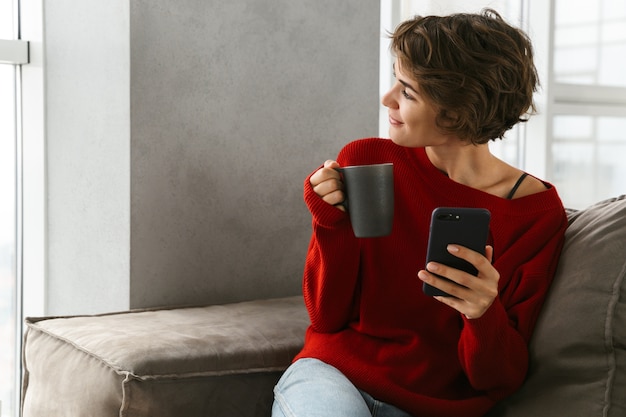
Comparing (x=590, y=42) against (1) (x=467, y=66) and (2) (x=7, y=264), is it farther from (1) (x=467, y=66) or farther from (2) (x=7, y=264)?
(2) (x=7, y=264)

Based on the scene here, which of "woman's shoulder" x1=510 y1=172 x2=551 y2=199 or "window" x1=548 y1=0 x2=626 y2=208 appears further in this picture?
"window" x1=548 y1=0 x2=626 y2=208

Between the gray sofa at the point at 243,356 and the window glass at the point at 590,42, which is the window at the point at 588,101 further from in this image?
the gray sofa at the point at 243,356

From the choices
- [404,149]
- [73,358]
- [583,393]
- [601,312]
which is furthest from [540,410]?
[73,358]

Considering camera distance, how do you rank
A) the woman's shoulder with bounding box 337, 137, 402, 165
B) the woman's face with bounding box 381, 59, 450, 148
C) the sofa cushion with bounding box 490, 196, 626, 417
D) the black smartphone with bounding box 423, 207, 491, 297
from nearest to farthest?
the black smartphone with bounding box 423, 207, 491, 297
the sofa cushion with bounding box 490, 196, 626, 417
the woman's face with bounding box 381, 59, 450, 148
the woman's shoulder with bounding box 337, 137, 402, 165

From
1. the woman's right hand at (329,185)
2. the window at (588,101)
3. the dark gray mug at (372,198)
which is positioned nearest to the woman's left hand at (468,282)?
the dark gray mug at (372,198)

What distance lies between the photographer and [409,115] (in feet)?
4.72

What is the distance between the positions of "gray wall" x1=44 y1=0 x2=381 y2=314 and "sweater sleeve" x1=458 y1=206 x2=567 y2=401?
790 mm

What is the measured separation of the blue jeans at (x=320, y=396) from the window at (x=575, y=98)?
1.73 meters

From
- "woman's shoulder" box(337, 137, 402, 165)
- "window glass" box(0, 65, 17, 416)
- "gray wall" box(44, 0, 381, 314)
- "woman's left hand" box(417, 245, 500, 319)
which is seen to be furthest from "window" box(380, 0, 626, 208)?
"woman's left hand" box(417, 245, 500, 319)

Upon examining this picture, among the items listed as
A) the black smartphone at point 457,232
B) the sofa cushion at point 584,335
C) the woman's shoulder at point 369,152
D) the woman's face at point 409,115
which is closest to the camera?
the black smartphone at point 457,232

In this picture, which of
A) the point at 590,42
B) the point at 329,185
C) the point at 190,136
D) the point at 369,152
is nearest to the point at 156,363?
the point at 329,185

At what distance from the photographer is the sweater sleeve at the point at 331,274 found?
148 centimetres

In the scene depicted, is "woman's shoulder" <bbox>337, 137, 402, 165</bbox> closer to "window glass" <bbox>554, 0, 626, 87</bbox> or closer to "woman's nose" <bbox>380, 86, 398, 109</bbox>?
"woman's nose" <bbox>380, 86, 398, 109</bbox>

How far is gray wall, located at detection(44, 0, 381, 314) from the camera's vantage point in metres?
1.87
